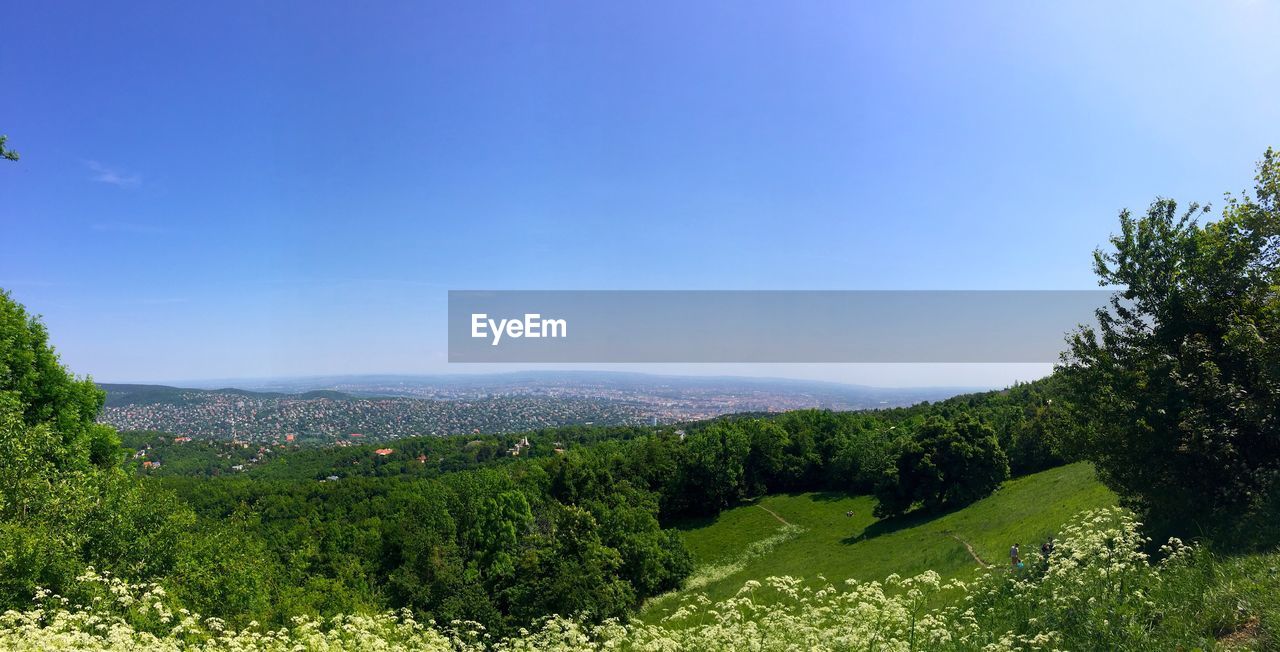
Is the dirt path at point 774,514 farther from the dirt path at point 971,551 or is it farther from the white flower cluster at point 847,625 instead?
the white flower cluster at point 847,625

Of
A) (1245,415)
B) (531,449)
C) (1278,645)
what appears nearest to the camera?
(1278,645)

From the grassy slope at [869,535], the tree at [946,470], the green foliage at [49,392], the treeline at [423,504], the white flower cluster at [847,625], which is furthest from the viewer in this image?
the tree at [946,470]

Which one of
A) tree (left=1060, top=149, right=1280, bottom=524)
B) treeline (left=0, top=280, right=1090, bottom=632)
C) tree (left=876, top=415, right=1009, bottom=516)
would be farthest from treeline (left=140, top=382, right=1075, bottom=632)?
tree (left=1060, top=149, right=1280, bottom=524)

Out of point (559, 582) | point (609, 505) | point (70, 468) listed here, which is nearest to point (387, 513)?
point (609, 505)

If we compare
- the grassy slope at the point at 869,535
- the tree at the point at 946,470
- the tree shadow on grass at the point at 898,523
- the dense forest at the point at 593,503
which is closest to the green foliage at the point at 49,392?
the dense forest at the point at 593,503

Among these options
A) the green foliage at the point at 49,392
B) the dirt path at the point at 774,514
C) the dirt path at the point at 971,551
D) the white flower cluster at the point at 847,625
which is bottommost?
the dirt path at the point at 774,514

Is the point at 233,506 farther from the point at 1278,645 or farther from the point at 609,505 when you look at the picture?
the point at 1278,645

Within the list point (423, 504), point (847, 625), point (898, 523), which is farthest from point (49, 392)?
point (898, 523)
